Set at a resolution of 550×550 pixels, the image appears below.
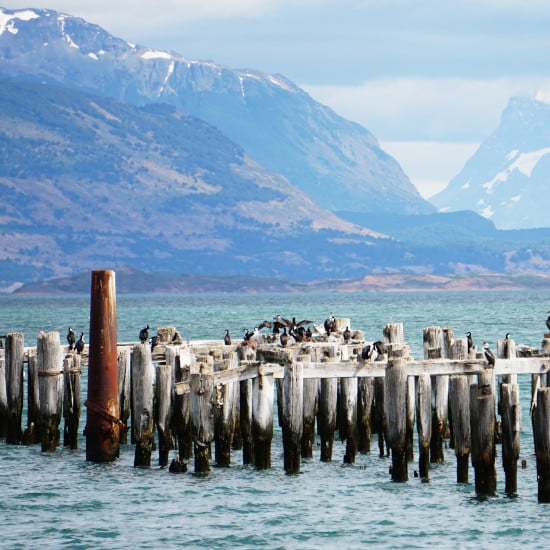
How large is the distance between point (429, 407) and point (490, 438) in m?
2.91

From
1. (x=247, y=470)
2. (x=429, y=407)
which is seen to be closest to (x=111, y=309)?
(x=247, y=470)

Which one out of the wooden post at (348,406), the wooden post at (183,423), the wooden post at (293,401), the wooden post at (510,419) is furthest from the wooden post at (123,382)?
the wooden post at (510,419)

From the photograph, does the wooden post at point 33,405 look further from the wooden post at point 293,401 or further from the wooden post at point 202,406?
the wooden post at point 293,401

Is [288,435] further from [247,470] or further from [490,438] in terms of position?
[490,438]

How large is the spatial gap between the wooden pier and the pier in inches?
1.1

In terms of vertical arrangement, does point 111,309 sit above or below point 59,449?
above

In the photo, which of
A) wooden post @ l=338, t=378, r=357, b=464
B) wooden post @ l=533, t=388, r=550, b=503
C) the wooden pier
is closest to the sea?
the wooden pier

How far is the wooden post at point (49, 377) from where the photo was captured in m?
30.3

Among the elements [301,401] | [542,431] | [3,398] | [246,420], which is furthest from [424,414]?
[3,398]

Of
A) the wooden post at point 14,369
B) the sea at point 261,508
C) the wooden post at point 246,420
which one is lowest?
the sea at point 261,508

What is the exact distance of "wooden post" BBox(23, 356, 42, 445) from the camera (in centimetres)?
3144

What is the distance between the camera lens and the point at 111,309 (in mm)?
28469

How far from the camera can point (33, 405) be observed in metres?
32.2

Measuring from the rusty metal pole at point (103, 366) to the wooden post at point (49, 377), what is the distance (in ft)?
6.52
